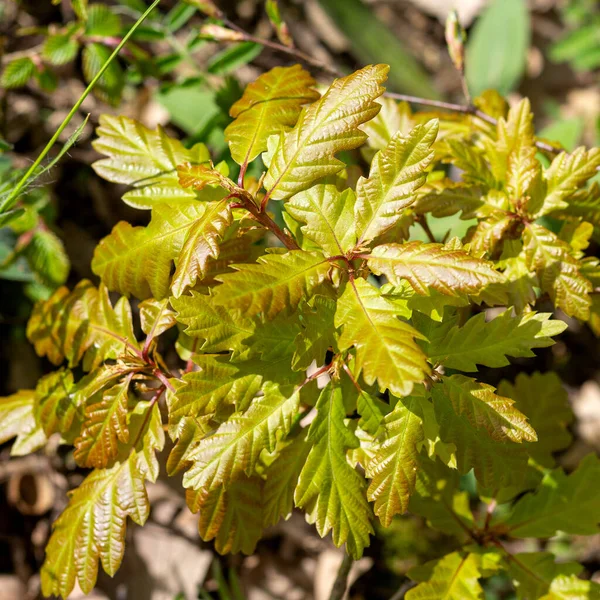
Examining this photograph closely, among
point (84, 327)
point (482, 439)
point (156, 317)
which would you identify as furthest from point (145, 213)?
point (482, 439)

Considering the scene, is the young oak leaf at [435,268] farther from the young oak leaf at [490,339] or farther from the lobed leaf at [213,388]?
the lobed leaf at [213,388]

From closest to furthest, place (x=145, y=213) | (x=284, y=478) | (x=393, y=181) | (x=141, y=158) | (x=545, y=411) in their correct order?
(x=393, y=181) < (x=284, y=478) < (x=141, y=158) < (x=545, y=411) < (x=145, y=213)

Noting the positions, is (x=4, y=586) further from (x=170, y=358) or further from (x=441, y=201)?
(x=441, y=201)

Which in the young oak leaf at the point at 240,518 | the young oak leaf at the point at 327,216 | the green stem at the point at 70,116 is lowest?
the young oak leaf at the point at 240,518

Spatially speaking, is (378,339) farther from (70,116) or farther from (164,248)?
(70,116)

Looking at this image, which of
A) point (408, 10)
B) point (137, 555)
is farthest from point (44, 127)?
point (408, 10)

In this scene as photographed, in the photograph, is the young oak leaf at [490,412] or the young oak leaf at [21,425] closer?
the young oak leaf at [490,412]

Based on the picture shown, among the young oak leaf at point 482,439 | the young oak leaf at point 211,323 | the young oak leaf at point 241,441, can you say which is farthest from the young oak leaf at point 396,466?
the young oak leaf at point 211,323
